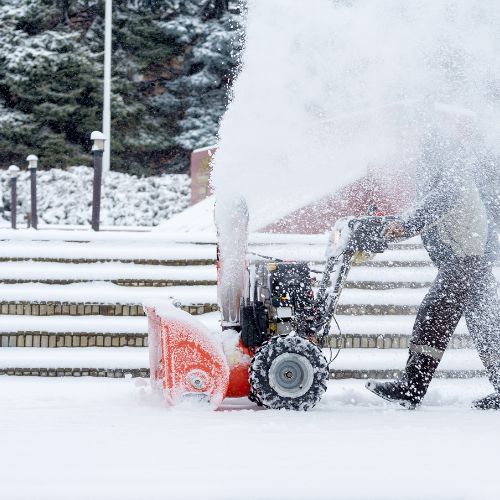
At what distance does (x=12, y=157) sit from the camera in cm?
2619

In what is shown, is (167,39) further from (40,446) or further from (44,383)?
(40,446)

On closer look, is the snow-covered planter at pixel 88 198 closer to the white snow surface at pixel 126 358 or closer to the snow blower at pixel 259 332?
the white snow surface at pixel 126 358

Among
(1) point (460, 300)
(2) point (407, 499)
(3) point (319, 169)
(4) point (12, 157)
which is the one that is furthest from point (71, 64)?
(2) point (407, 499)

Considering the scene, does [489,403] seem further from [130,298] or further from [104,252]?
[104,252]

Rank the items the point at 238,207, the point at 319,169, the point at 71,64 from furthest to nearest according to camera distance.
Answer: the point at 71,64 < the point at 319,169 < the point at 238,207

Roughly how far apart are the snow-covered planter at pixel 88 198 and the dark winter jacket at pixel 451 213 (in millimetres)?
15288

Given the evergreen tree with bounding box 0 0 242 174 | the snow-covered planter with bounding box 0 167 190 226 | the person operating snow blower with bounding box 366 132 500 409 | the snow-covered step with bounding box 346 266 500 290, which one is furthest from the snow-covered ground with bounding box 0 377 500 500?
the evergreen tree with bounding box 0 0 242 174

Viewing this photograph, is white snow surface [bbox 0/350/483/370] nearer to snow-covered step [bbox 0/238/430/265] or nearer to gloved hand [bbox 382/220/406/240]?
snow-covered step [bbox 0/238/430/265]

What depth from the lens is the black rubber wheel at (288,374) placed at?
15.5 feet

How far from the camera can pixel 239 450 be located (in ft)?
12.9

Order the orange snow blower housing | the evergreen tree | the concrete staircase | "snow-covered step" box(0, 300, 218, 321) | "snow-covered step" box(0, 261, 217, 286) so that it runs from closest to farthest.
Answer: the orange snow blower housing, the concrete staircase, "snow-covered step" box(0, 300, 218, 321), "snow-covered step" box(0, 261, 217, 286), the evergreen tree

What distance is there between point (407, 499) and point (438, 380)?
2981 millimetres

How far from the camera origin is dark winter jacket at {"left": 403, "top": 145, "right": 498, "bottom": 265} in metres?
4.96

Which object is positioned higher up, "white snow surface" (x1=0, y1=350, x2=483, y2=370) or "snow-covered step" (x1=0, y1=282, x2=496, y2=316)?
"snow-covered step" (x1=0, y1=282, x2=496, y2=316)
